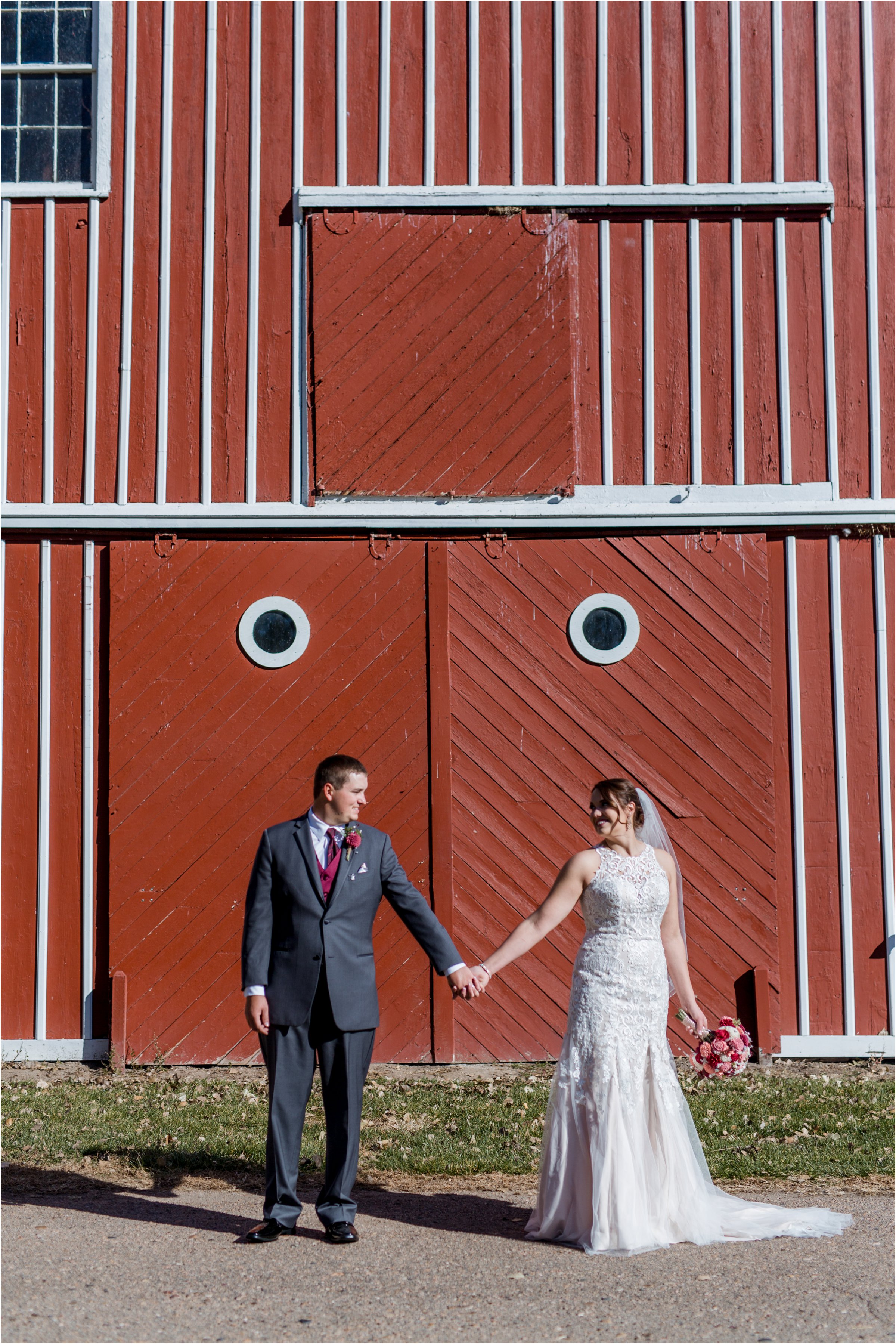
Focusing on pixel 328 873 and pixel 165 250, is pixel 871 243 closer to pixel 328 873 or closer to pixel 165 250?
pixel 165 250

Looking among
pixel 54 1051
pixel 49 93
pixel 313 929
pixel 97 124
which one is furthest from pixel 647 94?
pixel 54 1051

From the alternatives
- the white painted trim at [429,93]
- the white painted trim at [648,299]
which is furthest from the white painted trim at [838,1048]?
the white painted trim at [429,93]

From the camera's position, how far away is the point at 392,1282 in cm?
445

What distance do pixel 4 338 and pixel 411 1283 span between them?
704 cm

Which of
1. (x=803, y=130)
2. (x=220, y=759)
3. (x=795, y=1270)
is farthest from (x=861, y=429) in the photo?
(x=795, y=1270)

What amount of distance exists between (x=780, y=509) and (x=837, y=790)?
76.9 inches

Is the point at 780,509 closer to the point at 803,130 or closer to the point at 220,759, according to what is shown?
the point at 803,130

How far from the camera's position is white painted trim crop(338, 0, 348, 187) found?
29.2ft

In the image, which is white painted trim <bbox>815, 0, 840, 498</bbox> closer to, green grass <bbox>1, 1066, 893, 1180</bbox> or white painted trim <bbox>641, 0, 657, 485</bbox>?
A: white painted trim <bbox>641, 0, 657, 485</bbox>

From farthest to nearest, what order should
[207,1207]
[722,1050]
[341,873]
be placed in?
1. [207,1207]
2. [722,1050]
3. [341,873]

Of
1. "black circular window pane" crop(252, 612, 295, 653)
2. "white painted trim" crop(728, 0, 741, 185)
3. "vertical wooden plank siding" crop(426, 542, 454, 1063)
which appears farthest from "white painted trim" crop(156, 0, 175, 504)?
"white painted trim" crop(728, 0, 741, 185)

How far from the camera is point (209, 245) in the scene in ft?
29.2

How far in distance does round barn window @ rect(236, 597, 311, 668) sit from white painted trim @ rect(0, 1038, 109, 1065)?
9.15 feet

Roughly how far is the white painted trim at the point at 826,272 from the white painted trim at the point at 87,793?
520 centimetres
